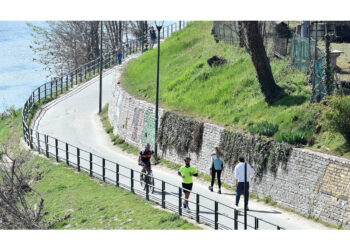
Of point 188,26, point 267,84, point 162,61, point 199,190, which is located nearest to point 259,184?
point 199,190

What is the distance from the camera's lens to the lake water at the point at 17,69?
62.8 metres

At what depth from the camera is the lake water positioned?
6278 cm

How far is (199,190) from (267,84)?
18.4 feet

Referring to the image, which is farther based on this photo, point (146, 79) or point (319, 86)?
point (146, 79)

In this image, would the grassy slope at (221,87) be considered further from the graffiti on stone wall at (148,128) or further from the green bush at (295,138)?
the graffiti on stone wall at (148,128)

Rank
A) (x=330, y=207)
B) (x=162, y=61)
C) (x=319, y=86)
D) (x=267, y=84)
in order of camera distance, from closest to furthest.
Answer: (x=330, y=207), (x=319, y=86), (x=267, y=84), (x=162, y=61)

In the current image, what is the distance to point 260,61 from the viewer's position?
2658 cm

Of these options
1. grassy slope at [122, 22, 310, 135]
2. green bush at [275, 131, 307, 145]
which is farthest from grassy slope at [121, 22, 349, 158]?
green bush at [275, 131, 307, 145]

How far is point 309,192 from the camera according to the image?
2052 centimetres

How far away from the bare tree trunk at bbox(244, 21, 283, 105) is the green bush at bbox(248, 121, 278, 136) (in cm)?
292

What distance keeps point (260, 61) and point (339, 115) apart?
6.22 m

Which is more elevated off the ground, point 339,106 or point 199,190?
point 339,106

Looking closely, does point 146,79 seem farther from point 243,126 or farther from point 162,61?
point 243,126

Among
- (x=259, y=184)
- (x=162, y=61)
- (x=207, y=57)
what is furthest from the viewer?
(x=162, y=61)
